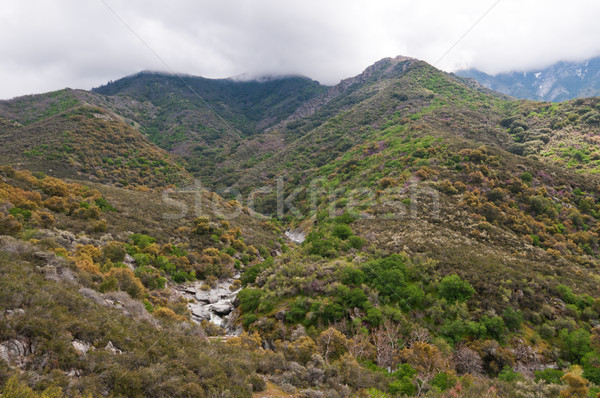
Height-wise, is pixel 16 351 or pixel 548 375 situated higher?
pixel 16 351

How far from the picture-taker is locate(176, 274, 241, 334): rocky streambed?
1964 cm

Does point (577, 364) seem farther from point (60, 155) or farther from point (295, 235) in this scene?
point (60, 155)

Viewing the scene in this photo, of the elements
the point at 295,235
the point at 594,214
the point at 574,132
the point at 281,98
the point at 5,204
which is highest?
the point at 281,98

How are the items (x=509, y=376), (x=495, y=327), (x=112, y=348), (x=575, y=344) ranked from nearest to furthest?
(x=112, y=348) < (x=509, y=376) < (x=575, y=344) < (x=495, y=327)

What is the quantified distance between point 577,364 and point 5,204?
34384 mm

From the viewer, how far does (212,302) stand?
22500mm

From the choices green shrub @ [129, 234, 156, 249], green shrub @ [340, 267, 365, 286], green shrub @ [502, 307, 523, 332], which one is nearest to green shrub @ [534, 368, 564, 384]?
green shrub @ [502, 307, 523, 332]

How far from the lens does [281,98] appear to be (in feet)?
520

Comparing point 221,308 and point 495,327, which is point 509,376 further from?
point 221,308

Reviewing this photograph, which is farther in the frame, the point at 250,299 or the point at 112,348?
the point at 250,299

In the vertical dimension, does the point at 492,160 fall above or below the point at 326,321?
above

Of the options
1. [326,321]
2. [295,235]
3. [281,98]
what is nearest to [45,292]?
[326,321]

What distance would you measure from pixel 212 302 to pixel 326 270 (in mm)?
9851

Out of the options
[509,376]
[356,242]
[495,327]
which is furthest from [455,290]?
[356,242]
